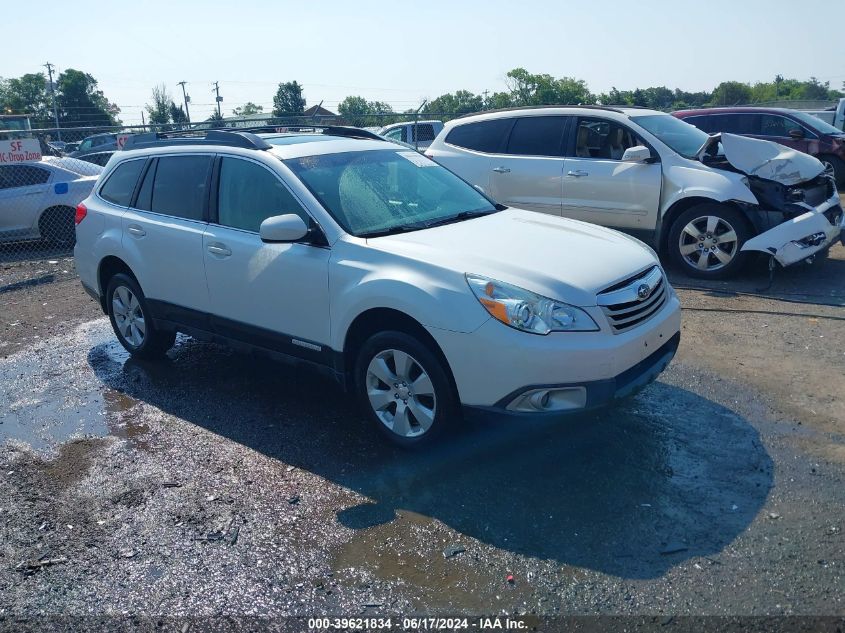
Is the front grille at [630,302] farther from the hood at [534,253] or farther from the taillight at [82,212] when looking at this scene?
the taillight at [82,212]

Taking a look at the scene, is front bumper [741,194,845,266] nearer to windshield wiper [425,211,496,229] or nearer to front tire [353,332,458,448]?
windshield wiper [425,211,496,229]

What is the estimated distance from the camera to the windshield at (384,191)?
4.82 metres

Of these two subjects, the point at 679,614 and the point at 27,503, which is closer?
the point at 679,614

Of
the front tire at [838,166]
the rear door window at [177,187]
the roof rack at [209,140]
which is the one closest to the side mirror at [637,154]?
the roof rack at [209,140]

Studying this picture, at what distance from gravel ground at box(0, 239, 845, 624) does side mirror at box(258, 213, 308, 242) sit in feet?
4.35

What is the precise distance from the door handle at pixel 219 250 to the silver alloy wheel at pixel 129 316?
1357 mm

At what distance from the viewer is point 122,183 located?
6395mm

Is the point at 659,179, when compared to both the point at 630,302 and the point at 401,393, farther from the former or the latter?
the point at 401,393

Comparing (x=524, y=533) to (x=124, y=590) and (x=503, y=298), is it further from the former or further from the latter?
(x=124, y=590)

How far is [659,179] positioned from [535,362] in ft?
17.4

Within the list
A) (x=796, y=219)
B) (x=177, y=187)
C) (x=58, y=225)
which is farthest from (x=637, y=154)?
(x=58, y=225)

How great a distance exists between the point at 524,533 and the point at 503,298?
1201 mm

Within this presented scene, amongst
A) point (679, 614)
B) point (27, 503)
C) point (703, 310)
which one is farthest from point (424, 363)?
point (703, 310)

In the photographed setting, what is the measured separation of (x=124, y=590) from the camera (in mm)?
3418
